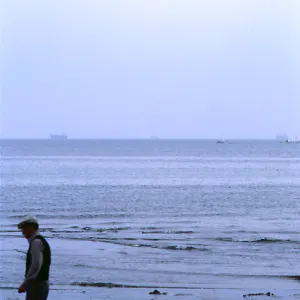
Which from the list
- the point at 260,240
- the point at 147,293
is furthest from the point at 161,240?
the point at 147,293

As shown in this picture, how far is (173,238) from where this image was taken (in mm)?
25281

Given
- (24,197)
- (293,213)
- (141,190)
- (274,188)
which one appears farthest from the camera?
(274,188)

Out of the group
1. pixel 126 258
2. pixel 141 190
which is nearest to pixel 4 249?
pixel 126 258

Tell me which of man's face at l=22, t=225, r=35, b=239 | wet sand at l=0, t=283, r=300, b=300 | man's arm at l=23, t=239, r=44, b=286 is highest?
man's face at l=22, t=225, r=35, b=239

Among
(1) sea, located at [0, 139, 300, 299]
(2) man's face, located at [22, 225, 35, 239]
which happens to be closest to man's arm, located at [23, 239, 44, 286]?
(2) man's face, located at [22, 225, 35, 239]

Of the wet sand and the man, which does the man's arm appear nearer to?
the man

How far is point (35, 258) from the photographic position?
30.6 ft

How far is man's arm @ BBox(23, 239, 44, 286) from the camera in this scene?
9.31 m

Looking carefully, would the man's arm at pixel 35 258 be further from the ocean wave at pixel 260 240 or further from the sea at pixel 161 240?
the ocean wave at pixel 260 240

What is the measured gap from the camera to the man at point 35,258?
30.6 ft

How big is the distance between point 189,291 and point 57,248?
7.45m

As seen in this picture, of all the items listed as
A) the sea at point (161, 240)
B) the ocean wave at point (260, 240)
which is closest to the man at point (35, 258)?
the sea at point (161, 240)

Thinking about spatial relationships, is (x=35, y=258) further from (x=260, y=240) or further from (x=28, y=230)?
(x=260, y=240)

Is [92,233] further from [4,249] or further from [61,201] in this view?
[61,201]
